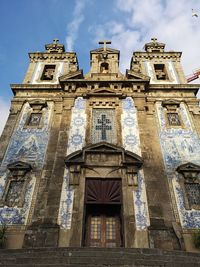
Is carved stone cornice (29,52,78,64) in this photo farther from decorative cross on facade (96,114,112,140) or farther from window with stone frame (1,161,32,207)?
window with stone frame (1,161,32,207)

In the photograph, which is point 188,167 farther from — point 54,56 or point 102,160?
point 54,56

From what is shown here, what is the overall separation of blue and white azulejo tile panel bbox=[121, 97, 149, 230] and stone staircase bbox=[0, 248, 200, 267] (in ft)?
8.20

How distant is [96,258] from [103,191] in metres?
4.18

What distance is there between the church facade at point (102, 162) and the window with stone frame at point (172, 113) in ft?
0.19

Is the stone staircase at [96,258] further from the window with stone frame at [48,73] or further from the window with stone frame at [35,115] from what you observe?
the window with stone frame at [48,73]

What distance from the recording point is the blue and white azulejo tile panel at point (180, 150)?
38.9ft

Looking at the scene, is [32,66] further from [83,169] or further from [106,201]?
[106,201]

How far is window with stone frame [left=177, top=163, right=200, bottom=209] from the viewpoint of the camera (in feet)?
40.2

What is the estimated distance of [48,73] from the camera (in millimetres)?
20719

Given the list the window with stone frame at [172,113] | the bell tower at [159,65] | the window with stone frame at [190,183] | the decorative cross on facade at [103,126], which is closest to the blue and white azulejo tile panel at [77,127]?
the decorative cross on facade at [103,126]

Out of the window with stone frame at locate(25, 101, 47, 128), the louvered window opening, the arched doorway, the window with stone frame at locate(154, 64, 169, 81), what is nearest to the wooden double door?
the arched doorway

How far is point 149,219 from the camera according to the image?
11.5m

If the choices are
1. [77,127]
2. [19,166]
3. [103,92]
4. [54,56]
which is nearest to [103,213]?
[19,166]

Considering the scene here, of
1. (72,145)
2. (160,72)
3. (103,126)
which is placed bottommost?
(72,145)
